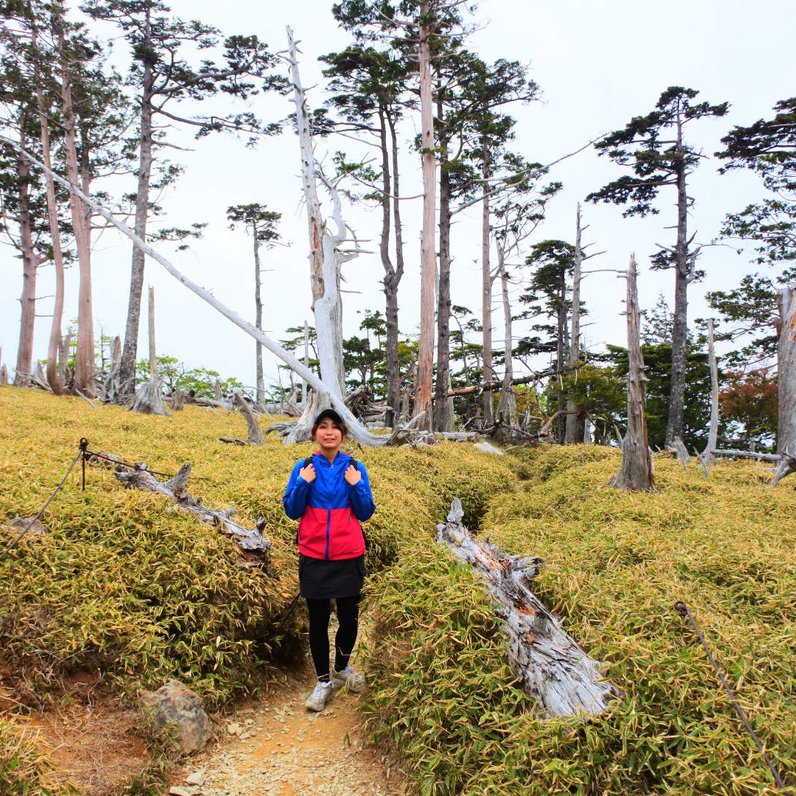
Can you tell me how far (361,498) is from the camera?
11.1 ft

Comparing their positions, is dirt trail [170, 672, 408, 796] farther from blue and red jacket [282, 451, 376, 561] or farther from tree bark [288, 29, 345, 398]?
tree bark [288, 29, 345, 398]

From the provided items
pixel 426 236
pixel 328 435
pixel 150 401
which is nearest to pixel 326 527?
pixel 328 435

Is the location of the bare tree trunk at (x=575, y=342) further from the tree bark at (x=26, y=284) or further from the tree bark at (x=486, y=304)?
the tree bark at (x=26, y=284)

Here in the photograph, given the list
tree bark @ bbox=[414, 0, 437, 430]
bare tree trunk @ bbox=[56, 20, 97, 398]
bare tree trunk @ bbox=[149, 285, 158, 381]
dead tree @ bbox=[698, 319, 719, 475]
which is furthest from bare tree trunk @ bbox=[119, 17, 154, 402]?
dead tree @ bbox=[698, 319, 719, 475]

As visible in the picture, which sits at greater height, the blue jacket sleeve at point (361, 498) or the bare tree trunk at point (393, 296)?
the bare tree trunk at point (393, 296)

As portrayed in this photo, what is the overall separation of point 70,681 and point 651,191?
60.9 feet

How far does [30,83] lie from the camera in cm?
1591

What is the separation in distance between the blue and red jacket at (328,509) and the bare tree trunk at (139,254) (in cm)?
1435

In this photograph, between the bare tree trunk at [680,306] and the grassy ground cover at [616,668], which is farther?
the bare tree trunk at [680,306]

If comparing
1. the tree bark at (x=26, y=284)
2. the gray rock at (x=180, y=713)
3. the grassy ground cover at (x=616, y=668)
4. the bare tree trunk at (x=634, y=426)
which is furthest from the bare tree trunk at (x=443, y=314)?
the tree bark at (x=26, y=284)

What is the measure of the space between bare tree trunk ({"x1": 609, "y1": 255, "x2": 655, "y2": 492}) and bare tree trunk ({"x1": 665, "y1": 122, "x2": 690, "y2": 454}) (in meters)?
9.13

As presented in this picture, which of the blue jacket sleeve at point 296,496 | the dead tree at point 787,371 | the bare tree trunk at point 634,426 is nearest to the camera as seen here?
the blue jacket sleeve at point 296,496

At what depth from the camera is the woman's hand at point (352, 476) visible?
3.35 m

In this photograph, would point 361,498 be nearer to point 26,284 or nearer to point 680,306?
point 680,306
